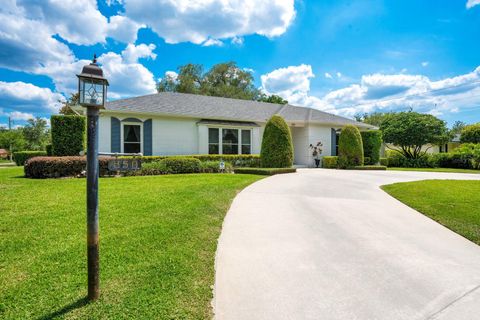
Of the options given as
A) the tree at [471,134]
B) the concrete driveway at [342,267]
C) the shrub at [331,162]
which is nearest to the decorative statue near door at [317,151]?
the shrub at [331,162]

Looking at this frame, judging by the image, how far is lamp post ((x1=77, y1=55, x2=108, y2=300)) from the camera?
7.48 feet

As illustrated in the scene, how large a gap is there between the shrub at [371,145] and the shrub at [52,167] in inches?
666

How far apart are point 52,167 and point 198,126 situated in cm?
814

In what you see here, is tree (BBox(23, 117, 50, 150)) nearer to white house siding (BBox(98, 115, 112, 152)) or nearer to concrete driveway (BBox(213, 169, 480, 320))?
white house siding (BBox(98, 115, 112, 152))

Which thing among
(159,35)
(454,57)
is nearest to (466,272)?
(159,35)

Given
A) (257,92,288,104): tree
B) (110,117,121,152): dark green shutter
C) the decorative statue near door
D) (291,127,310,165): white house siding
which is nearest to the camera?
(110,117,121,152): dark green shutter

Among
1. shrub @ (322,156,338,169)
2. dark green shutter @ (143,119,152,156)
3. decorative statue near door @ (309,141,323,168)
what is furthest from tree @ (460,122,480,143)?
dark green shutter @ (143,119,152,156)

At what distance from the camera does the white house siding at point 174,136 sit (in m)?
15.4

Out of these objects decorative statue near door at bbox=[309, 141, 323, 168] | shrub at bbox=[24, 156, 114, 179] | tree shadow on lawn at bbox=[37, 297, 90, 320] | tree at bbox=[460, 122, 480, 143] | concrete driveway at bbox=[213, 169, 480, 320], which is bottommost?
concrete driveway at bbox=[213, 169, 480, 320]

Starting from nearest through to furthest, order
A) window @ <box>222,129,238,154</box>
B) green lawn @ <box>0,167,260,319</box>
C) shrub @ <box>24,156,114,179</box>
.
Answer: green lawn @ <box>0,167,260,319</box> → shrub @ <box>24,156,114,179</box> → window @ <box>222,129,238,154</box>

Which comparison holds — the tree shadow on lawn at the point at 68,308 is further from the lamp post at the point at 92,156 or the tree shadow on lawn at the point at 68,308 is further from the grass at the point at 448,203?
the grass at the point at 448,203

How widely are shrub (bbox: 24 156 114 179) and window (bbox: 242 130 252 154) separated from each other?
954 cm

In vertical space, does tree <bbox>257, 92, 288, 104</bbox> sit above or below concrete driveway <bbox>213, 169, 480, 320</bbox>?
above

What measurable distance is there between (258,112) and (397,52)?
1016cm
